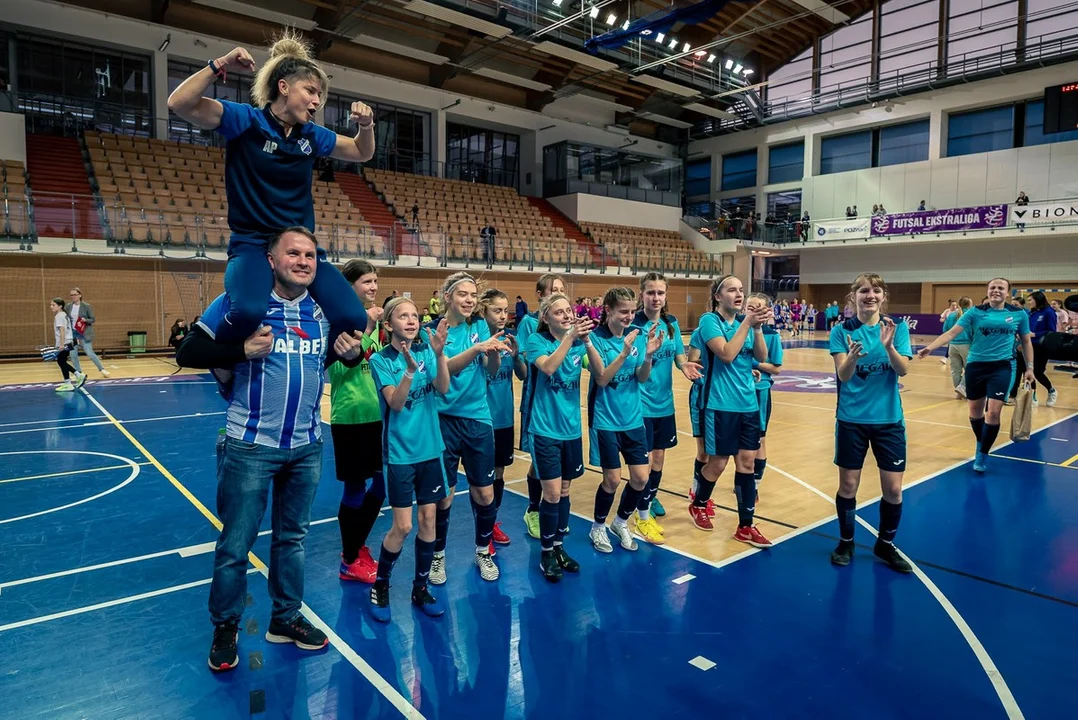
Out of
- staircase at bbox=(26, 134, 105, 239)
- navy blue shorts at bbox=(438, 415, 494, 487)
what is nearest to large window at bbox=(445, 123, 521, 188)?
staircase at bbox=(26, 134, 105, 239)

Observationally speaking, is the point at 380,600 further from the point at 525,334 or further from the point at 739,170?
the point at 739,170

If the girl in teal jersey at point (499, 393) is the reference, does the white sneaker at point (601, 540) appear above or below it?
below

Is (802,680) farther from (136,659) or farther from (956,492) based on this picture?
(956,492)

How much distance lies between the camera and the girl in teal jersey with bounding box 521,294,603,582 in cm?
427

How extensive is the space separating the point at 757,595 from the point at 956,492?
3545 millimetres

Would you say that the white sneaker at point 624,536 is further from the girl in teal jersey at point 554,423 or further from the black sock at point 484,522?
the black sock at point 484,522

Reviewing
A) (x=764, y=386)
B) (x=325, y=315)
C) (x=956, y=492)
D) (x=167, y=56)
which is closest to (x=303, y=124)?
(x=325, y=315)

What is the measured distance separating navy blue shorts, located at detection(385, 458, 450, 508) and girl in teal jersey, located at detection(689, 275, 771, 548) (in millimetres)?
2267

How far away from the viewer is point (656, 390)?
522cm

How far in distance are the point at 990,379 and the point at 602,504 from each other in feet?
17.1

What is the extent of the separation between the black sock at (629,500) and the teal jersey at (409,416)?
5.32 ft

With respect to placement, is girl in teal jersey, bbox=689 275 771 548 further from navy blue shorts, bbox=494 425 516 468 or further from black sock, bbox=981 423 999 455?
black sock, bbox=981 423 999 455

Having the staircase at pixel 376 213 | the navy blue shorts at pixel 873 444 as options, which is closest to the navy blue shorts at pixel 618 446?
the navy blue shorts at pixel 873 444

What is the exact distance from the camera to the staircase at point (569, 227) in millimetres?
27281
